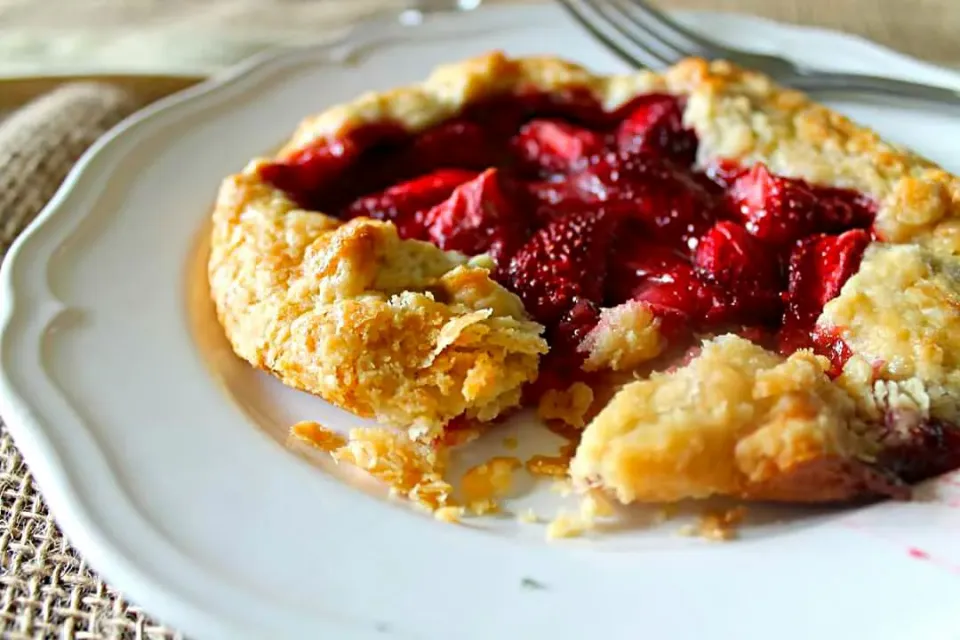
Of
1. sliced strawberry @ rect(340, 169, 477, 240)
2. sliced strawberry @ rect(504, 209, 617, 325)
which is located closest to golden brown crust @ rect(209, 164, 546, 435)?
sliced strawberry @ rect(504, 209, 617, 325)

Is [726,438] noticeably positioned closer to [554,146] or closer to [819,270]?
[819,270]

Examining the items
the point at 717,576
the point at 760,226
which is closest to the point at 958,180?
the point at 760,226

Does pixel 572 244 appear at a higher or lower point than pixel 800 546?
higher

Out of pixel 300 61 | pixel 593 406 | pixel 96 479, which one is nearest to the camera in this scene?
pixel 96 479

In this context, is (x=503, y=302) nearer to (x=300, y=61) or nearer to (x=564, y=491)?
(x=564, y=491)

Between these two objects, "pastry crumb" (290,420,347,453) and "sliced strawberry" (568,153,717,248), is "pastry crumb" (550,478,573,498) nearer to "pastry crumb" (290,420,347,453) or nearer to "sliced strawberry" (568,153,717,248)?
"pastry crumb" (290,420,347,453)
